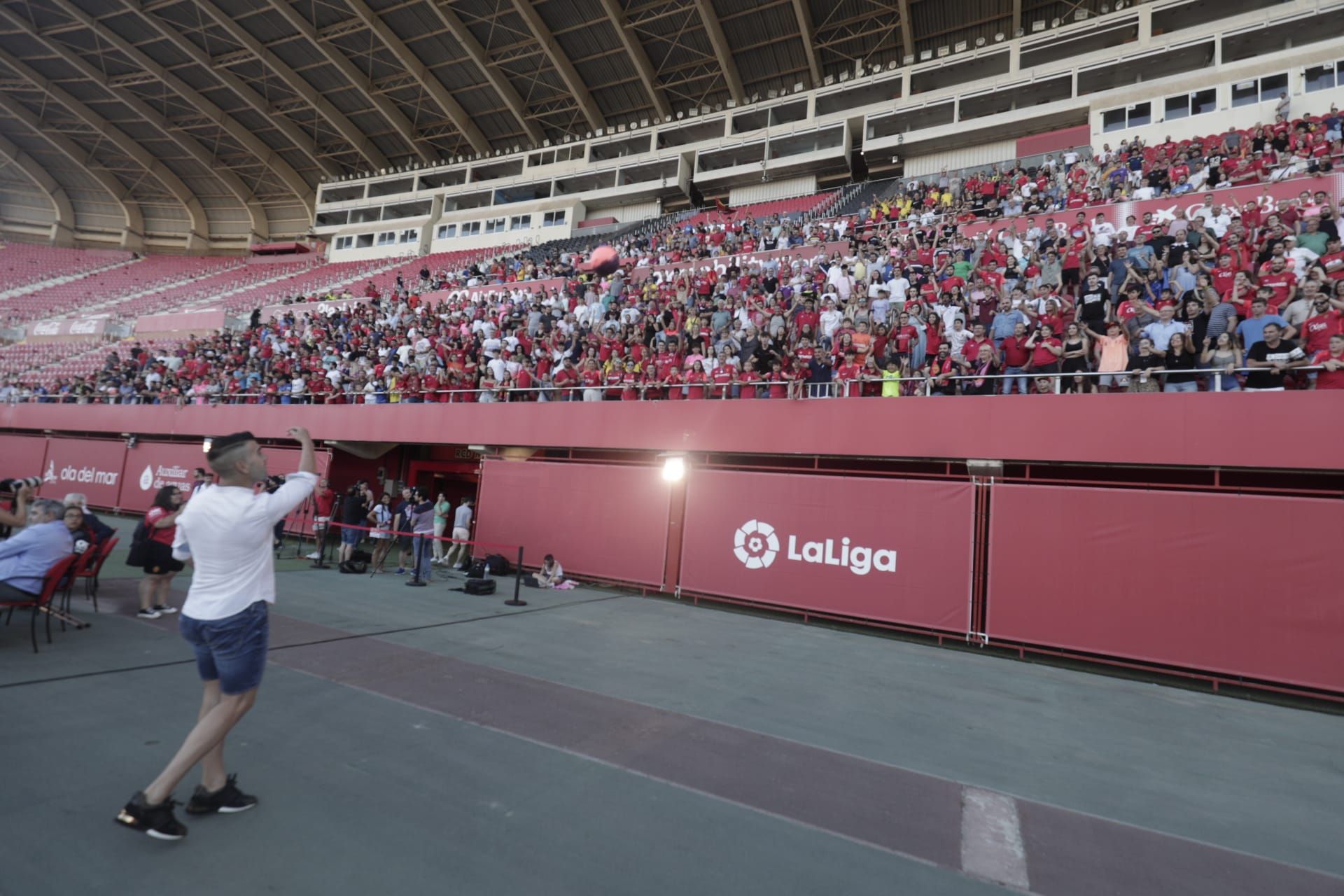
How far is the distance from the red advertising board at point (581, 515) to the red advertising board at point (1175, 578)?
5847 mm

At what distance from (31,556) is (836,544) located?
9.40m

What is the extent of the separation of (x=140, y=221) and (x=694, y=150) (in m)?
46.7

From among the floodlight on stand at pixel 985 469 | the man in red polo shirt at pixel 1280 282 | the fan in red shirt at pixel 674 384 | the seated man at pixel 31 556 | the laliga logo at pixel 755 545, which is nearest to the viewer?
the seated man at pixel 31 556

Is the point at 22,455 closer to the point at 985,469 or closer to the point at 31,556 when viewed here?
the point at 31,556

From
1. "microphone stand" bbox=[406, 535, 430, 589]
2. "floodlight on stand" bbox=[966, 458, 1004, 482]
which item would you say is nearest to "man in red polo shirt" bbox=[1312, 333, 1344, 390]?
"floodlight on stand" bbox=[966, 458, 1004, 482]

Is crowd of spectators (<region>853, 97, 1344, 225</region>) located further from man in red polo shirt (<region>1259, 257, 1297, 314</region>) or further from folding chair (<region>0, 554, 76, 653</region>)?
folding chair (<region>0, 554, 76, 653</region>)

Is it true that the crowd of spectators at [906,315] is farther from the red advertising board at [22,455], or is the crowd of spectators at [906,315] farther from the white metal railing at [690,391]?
the red advertising board at [22,455]

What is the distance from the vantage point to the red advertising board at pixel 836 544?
920 centimetres

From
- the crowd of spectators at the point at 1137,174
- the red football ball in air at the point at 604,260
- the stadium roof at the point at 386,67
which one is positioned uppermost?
the stadium roof at the point at 386,67

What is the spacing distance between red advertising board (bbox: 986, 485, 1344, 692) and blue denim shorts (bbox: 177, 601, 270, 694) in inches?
343

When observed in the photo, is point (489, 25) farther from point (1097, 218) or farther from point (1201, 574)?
point (1201, 574)

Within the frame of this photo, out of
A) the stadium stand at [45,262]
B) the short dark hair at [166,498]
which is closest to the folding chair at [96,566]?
the short dark hair at [166,498]

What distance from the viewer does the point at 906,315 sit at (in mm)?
11008

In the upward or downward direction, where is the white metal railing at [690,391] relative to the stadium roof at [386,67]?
downward
